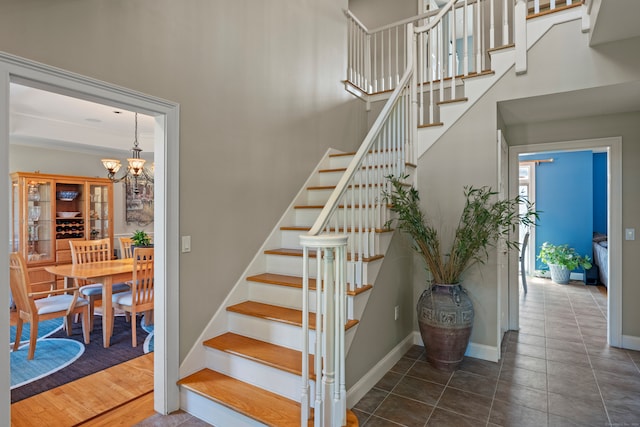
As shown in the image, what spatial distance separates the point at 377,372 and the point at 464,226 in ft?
4.90

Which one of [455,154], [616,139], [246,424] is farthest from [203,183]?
[616,139]

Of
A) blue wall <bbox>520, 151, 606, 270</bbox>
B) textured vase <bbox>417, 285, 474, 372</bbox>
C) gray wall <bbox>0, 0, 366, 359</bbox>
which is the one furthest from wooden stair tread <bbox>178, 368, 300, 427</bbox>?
blue wall <bbox>520, 151, 606, 270</bbox>

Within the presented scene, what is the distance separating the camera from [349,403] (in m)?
2.24

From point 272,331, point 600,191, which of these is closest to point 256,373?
point 272,331

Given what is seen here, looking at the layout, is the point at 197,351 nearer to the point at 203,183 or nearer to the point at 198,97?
the point at 203,183

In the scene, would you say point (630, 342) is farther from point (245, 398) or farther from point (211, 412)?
point (211, 412)

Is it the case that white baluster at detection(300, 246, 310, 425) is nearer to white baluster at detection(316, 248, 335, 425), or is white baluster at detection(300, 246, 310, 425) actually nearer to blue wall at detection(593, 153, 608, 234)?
white baluster at detection(316, 248, 335, 425)

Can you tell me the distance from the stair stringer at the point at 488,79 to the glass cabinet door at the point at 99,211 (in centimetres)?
538

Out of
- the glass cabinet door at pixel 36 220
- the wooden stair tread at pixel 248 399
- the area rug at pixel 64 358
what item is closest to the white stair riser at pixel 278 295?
the wooden stair tread at pixel 248 399

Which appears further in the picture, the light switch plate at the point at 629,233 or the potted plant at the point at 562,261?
the potted plant at the point at 562,261

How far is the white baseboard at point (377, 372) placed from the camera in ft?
7.56

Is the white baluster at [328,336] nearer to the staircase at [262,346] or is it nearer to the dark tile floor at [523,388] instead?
the staircase at [262,346]

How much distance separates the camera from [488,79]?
9.71 ft

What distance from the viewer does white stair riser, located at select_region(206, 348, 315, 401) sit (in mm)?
2041
